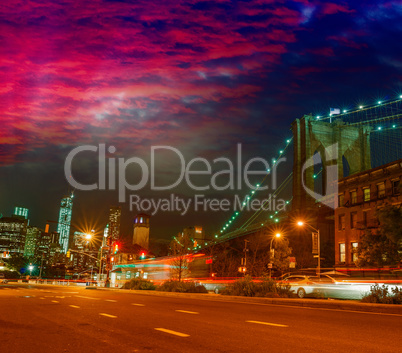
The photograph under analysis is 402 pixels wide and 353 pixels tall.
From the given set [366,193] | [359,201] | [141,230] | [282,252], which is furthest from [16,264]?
[366,193]

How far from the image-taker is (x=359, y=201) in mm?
50500

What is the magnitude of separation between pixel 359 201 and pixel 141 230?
12809 centimetres

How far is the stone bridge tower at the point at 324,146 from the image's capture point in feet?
270

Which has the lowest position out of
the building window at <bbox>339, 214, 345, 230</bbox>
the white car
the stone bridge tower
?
the white car

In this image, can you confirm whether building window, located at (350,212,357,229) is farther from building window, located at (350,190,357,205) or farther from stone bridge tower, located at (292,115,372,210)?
stone bridge tower, located at (292,115,372,210)

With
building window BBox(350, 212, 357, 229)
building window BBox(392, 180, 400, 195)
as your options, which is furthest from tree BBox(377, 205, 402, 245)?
building window BBox(350, 212, 357, 229)

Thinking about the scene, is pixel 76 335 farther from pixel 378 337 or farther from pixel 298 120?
pixel 298 120

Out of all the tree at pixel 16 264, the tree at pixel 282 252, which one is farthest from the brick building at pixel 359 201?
the tree at pixel 16 264

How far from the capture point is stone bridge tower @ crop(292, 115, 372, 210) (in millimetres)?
82250

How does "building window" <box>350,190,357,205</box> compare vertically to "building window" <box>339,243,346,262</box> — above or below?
above

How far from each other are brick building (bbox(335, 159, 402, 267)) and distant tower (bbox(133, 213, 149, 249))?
12221cm

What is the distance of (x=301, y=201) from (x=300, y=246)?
11715 mm

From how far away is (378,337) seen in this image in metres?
8.48

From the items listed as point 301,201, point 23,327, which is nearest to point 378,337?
point 23,327
